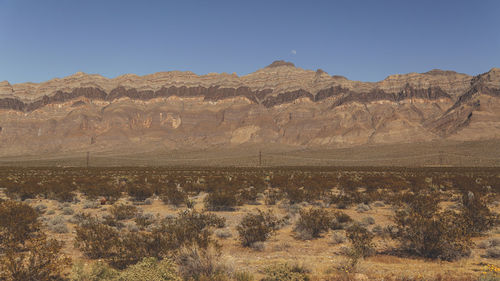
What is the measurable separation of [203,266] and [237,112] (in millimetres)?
170095

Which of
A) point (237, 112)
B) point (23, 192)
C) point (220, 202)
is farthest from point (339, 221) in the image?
point (237, 112)

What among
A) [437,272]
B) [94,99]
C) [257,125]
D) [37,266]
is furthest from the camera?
[94,99]

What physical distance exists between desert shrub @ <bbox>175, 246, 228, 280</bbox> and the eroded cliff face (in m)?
139

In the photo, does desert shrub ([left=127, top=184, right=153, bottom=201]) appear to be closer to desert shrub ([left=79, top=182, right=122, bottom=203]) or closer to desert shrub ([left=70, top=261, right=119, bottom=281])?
desert shrub ([left=79, top=182, right=122, bottom=203])

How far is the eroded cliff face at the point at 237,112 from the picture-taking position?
482ft

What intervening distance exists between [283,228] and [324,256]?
3.79m

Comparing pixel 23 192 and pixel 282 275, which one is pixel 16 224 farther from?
pixel 23 192

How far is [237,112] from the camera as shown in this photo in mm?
175750

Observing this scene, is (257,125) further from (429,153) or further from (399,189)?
(399,189)

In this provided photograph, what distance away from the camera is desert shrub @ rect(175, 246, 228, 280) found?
6.53 meters

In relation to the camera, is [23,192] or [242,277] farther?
[23,192]

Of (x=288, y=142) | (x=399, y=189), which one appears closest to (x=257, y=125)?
(x=288, y=142)

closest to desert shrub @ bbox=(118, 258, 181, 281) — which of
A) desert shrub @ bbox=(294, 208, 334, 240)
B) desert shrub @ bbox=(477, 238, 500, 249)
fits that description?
desert shrub @ bbox=(294, 208, 334, 240)

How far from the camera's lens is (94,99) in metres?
184
